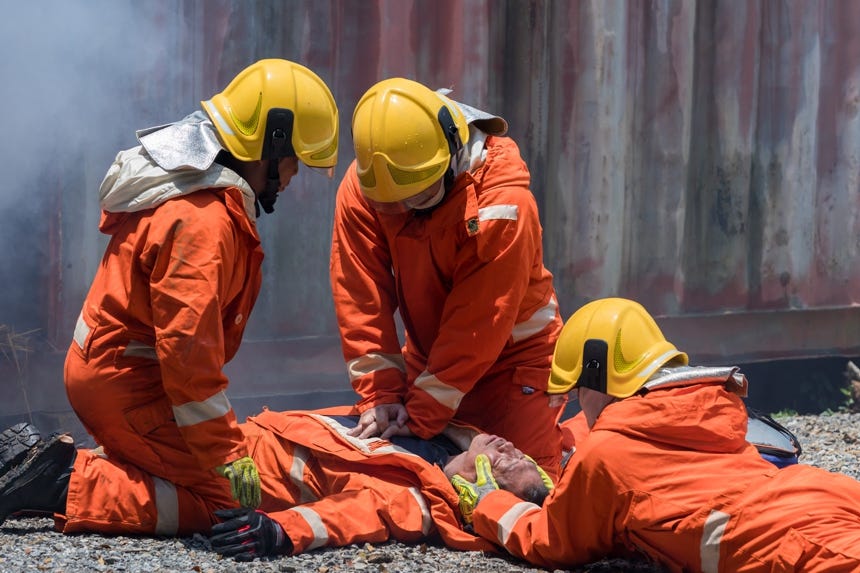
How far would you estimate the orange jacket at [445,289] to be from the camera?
4570 mm

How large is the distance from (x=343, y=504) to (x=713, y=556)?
1.28m

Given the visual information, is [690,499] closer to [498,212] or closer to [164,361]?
[498,212]

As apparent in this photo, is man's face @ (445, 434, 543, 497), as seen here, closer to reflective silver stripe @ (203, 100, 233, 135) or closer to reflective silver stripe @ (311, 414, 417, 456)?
reflective silver stripe @ (311, 414, 417, 456)

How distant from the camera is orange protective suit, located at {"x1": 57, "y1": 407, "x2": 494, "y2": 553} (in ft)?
13.5

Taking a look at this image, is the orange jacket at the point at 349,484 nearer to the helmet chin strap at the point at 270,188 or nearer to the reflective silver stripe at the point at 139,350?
the reflective silver stripe at the point at 139,350

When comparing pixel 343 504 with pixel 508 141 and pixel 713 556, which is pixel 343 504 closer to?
pixel 713 556

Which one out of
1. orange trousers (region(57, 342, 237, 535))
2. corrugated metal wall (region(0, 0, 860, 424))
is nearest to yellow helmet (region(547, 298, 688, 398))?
orange trousers (region(57, 342, 237, 535))

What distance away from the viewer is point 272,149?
421 centimetres

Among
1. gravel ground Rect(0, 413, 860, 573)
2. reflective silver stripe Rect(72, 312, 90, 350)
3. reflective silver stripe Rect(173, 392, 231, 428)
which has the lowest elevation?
gravel ground Rect(0, 413, 860, 573)

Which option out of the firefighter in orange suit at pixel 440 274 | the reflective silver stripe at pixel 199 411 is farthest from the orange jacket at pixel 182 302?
the firefighter in orange suit at pixel 440 274

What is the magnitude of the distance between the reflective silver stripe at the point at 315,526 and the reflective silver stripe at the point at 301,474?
354 millimetres

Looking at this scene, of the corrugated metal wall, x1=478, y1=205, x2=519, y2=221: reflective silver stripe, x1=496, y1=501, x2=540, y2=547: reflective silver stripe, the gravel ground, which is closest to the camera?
the gravel ground

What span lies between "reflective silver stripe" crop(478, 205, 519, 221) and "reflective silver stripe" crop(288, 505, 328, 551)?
1234mm

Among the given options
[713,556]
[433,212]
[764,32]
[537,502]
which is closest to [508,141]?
[433,212]
